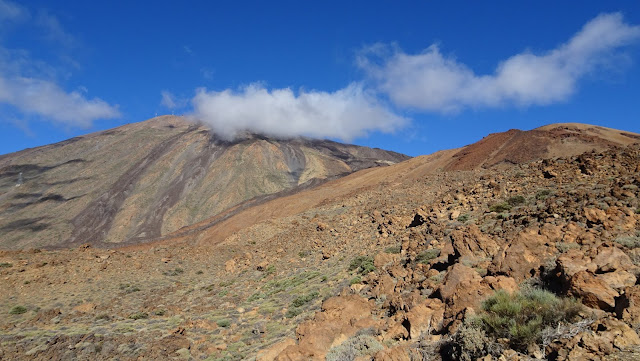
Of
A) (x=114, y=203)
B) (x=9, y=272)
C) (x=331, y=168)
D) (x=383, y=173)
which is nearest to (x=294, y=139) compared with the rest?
(x=331, y=168)

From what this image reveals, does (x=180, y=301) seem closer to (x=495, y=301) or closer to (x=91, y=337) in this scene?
(x=91, y=337)

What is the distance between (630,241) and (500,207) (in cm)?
525

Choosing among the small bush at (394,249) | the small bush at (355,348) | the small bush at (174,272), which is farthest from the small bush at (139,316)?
the small bush at (355,348)

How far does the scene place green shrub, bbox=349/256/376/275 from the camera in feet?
37.1

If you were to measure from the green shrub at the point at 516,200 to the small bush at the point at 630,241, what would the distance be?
202 inches

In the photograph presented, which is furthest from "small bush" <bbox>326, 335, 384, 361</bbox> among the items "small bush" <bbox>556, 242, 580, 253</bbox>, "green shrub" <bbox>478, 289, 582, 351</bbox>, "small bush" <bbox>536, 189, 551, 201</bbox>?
"small bush" <bbox>536, 189, 551, 201</bbox>

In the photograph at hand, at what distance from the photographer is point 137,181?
77.4 m

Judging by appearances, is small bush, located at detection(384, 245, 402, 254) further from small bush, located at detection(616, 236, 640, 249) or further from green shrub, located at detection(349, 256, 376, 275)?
small bush, located at detection(616, 236, 640, 249)

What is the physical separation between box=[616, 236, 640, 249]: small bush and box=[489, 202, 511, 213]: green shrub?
15.9 ft

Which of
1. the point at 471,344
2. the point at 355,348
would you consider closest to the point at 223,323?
the point at 355,348

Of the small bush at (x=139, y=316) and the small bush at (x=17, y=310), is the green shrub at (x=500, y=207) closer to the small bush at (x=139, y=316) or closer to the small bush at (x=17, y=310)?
the small bush at (x=139, y=316)

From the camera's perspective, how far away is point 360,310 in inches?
319

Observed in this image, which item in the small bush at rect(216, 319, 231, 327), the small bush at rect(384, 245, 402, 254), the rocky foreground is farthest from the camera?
the small bush at rect(384, 245, 402, 254)

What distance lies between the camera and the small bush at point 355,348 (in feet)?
20.4
